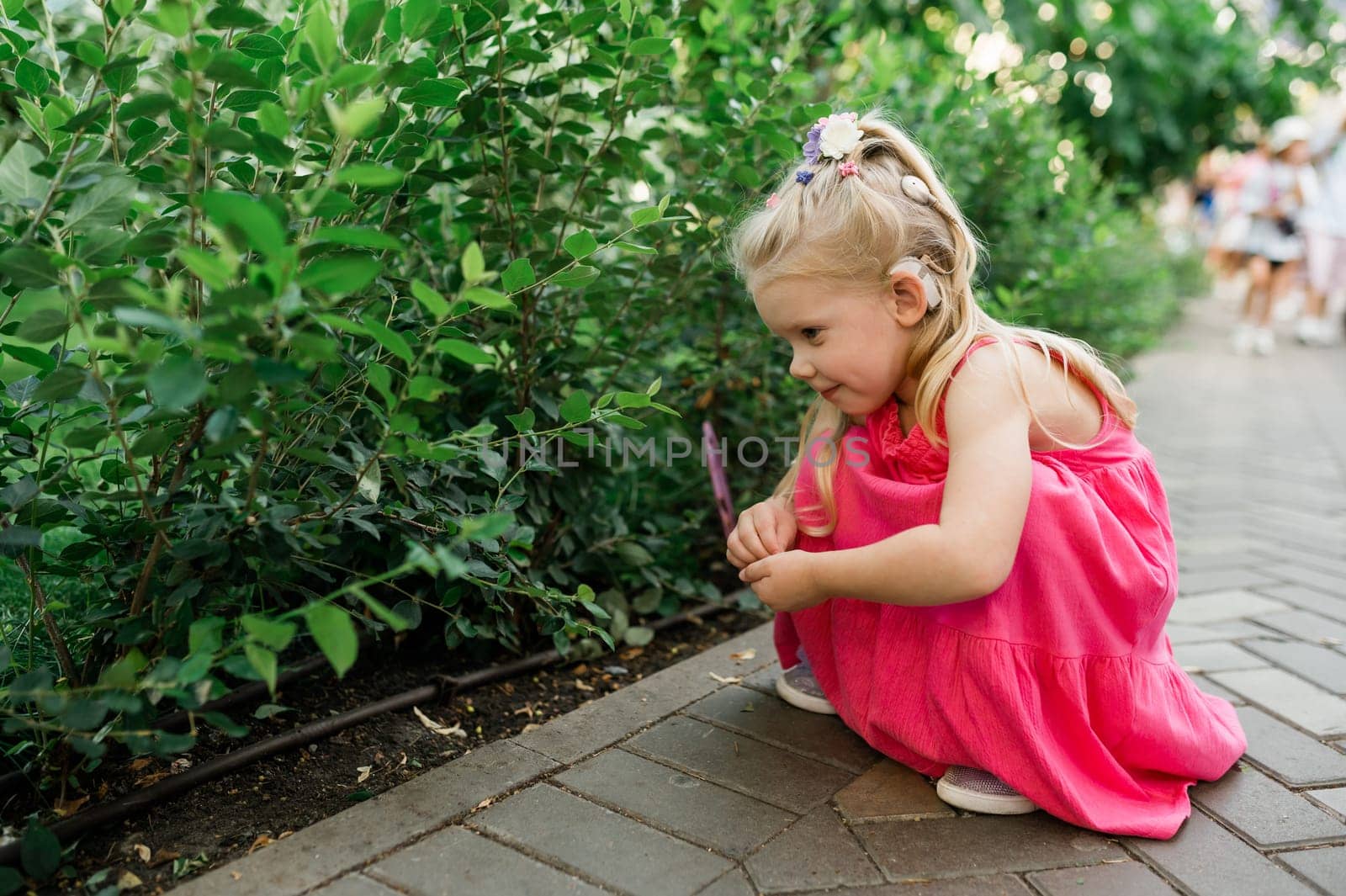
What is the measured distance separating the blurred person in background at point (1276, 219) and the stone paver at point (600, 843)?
10056 millimetres

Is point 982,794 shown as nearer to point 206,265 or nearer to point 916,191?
point 916,191

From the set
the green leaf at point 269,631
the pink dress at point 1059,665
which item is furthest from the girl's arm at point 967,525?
the green leaf at point 269,631

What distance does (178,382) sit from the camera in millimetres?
1183

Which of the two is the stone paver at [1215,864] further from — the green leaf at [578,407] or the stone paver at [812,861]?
the green leaf at [578,407]

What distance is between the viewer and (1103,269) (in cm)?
584

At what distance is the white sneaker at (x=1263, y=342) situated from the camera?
9.95 m

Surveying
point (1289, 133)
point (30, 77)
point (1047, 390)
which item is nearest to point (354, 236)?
point (30, 77)

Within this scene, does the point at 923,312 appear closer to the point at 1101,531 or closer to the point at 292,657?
the point at 1101,531

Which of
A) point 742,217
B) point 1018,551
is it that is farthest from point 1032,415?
point 742,217

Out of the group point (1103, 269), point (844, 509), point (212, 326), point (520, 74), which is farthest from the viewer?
point (1103, 269)

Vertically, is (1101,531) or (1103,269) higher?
(1103,269)

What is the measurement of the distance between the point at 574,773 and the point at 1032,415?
1.04 m

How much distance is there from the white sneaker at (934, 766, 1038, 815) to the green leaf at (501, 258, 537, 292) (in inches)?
44.8

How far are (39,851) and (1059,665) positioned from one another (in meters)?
1.62
